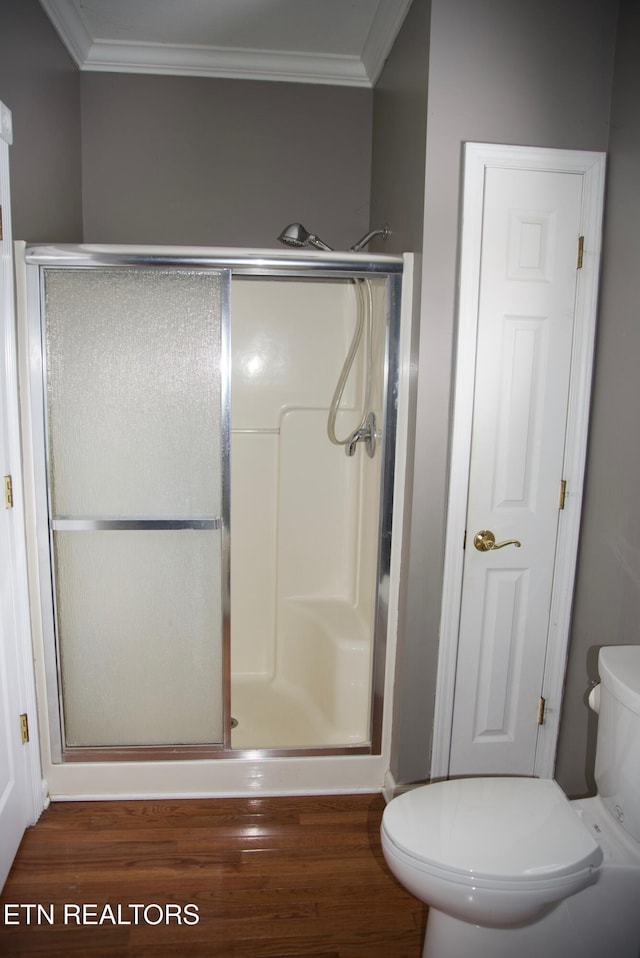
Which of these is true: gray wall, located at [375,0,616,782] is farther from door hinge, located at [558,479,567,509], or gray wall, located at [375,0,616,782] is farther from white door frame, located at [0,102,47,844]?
white door frame, located at [0,102,47,844]

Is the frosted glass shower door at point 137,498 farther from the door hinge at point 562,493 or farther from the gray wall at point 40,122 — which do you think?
the door hinge at point 562,493

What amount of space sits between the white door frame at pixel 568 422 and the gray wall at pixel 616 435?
35 millimetres

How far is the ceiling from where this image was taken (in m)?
2.13

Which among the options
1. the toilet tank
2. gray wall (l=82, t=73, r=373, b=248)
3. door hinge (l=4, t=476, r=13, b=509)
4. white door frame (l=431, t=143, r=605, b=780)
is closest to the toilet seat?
the toilet tank

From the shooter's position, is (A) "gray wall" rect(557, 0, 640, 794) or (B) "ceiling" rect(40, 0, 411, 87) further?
(B) "ceiling" rect(40, 0, 411, 87)

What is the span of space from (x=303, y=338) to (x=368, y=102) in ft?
3.34

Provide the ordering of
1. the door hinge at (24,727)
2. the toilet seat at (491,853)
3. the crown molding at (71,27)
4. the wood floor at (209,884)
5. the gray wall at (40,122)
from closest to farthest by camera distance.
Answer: the toilet seat at (491,853), the wood floor at (209,884), the gray wall at (40,122), the door hinge at (24,727), the crown molding at (71,27)

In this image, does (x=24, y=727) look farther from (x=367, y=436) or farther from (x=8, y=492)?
(x=367, y=436)

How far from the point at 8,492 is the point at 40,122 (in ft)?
4.07

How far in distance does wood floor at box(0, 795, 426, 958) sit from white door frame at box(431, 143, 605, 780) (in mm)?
426

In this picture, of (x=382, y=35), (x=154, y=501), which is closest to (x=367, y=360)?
(x=154, y=501)

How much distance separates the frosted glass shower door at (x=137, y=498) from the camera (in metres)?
1.92

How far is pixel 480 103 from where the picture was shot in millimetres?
1756

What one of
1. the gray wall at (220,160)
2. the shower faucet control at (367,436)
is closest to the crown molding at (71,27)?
the gray wall at (220,160)
